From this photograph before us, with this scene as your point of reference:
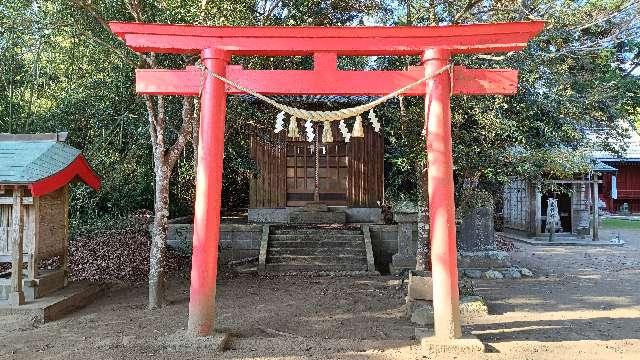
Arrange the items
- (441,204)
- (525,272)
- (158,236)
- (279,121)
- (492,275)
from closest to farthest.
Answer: (441,204) → (279,121) → (158,236) → (492,275) → (525,272)

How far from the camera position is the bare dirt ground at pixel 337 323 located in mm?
5480

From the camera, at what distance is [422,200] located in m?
8.55

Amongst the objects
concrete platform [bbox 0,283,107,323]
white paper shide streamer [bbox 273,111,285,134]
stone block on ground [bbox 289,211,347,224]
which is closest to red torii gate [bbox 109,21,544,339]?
white paper shide streamer [bbox 273,111,285,134]

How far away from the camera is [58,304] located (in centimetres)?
731

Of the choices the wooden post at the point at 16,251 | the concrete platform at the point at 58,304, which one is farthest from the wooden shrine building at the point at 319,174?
the wooden post at the point at 16,251

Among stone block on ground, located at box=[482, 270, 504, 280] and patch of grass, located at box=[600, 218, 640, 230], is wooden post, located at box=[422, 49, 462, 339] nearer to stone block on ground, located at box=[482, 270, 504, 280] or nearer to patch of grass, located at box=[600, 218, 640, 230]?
stone block on ground, located at box=[482, 270, 504, 280]

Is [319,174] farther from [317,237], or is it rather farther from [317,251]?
[317,251]

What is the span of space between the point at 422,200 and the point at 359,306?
6.85 ft

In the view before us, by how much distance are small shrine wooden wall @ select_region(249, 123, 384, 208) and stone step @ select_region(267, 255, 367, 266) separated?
146 inches

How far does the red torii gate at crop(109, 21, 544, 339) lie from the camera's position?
5.63m

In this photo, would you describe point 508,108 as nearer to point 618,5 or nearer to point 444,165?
point 444,165

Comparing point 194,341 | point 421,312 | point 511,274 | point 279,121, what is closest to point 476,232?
point 511,274

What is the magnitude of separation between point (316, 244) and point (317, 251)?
319mm

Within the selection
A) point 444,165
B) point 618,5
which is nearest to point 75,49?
point 444,165
